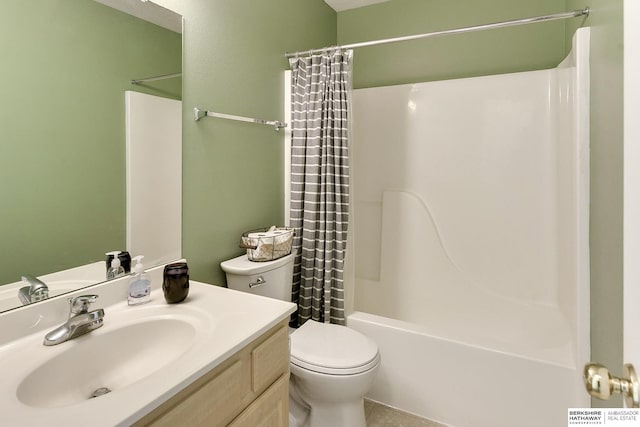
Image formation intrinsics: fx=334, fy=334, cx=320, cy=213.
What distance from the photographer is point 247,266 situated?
1.54 meters

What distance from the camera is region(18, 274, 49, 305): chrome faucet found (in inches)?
36.8

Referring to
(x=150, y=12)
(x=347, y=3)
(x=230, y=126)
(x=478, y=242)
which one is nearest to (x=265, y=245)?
(x=230, y=126)

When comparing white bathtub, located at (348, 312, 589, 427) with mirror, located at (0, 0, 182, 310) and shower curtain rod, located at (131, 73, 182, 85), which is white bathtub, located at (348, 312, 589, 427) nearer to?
mirror, located at (0, 0, 182, 310)

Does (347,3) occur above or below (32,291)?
above

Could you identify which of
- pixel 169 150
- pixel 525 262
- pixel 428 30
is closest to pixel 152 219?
pixel 169 150

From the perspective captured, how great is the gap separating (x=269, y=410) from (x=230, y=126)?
4.04 ft

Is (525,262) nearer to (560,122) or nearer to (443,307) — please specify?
(443,307)

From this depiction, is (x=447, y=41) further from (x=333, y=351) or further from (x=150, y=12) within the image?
(x=333, y=351)

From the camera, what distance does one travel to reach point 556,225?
2.03 m

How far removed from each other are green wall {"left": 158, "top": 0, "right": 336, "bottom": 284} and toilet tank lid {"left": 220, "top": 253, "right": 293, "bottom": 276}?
2.6 inches

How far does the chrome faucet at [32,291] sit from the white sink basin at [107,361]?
0.18m

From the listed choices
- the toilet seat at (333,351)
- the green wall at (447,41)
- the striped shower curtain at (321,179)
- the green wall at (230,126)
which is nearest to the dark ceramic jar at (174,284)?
the green wall at (230,126)

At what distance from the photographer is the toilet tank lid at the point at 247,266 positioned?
1.52m

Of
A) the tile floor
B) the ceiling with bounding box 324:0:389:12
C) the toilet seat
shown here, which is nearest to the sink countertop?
the toilet seat
